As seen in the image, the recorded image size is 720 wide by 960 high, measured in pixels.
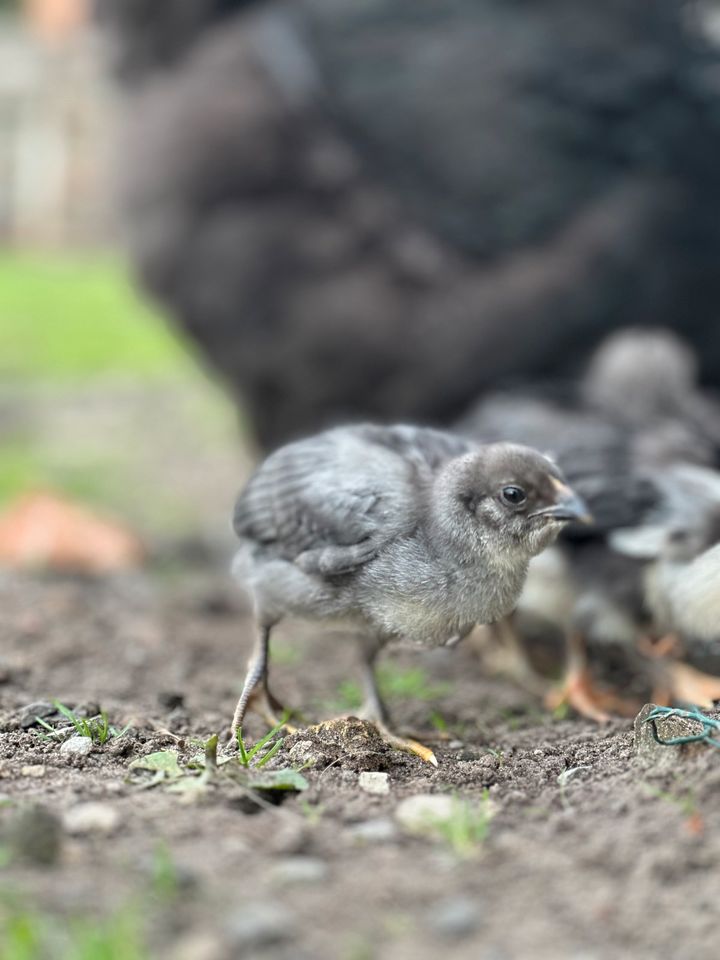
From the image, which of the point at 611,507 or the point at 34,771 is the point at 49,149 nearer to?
the point at 611,507

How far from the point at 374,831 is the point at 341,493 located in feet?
3.85

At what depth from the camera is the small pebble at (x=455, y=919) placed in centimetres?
191

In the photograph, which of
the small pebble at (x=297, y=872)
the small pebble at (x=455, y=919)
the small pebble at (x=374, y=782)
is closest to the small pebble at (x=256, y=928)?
the small pebble at (x=297, y=872)

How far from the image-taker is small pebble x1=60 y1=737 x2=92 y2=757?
2779 millimetres

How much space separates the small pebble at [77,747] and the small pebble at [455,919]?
1.10 meters

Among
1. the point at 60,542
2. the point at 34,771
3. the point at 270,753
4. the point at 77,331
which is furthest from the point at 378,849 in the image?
the point at 77,331

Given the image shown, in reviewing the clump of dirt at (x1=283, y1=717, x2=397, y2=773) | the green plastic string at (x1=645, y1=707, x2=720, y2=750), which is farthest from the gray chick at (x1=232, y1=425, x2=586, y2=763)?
the green plastic string at (x1=645, y1=707, x2=720, y2=750)

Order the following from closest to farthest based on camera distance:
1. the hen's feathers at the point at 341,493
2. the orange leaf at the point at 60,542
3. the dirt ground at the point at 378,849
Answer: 1. the dirt ground at the point at 378,849
2. the hen's feathers at the point at 341,493
3. the orange leaf at the point at 60,542

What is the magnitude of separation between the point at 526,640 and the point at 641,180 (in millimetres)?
2372

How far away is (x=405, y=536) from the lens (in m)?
3.16

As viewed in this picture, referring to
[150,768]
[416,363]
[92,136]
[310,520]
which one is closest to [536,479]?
[310,520]

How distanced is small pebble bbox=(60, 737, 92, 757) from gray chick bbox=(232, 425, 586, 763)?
409 mm

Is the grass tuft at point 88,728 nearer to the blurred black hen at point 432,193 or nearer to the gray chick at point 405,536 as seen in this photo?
the gray chick at point 405,536

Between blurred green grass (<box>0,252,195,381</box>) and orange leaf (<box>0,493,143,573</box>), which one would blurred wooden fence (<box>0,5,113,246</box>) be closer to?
blurred green grass (<box>0,252,195,381</box>)
